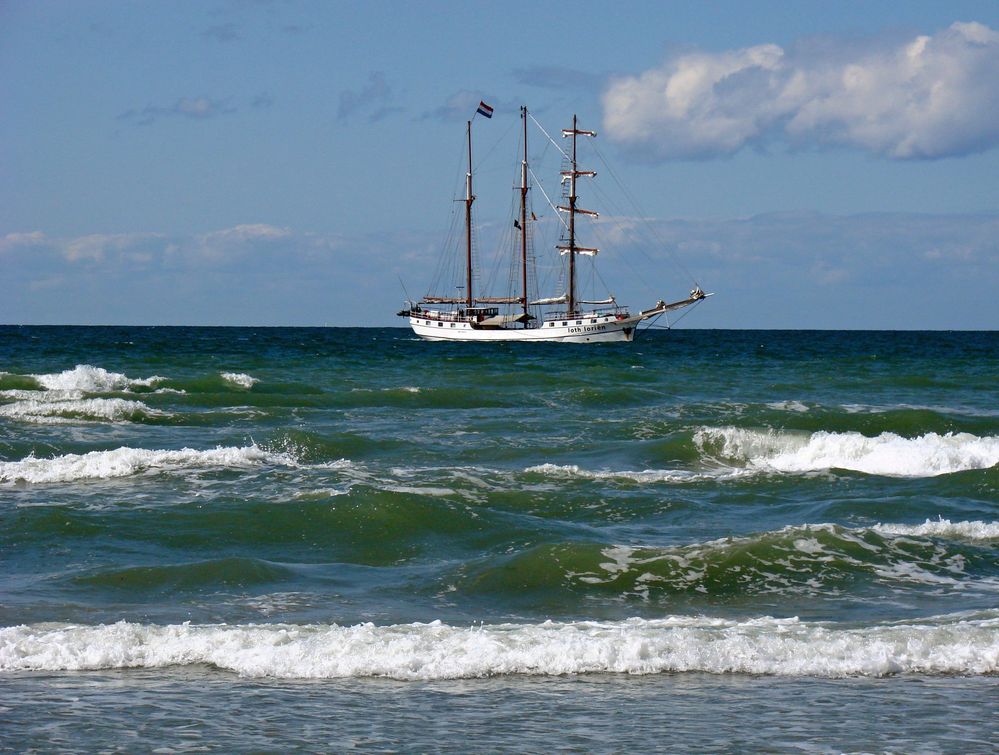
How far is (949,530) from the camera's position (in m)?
14.4

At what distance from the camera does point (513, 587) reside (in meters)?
12.0

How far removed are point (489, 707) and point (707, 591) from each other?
4599 millimetres

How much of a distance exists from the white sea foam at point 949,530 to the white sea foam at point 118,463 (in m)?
10.4

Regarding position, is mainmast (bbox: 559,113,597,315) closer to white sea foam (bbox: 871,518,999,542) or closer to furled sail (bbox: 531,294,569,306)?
furled sail (bbox: 531,294,569,306)

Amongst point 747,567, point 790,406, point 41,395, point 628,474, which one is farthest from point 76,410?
point 747,567

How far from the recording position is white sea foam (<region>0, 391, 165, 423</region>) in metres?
Answer: 28.3

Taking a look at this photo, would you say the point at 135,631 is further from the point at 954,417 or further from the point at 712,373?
the point at 712,373

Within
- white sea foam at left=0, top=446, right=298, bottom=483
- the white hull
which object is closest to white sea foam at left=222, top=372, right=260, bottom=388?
white sea foam at left=0, top=446, right=298, bottom=483

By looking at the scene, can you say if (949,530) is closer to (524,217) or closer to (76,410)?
(76,410)

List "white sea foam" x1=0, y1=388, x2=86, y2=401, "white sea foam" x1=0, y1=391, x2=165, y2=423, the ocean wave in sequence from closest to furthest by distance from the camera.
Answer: the ocean wave → "white sea foam" x1=0, y1=391, x2=165, y2=423 → "white sea foam" x1=0, y1=388, x2=86, y2=401

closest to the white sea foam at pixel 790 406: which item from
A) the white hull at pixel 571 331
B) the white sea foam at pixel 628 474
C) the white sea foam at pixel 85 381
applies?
the white sea foam at pixel 628 474

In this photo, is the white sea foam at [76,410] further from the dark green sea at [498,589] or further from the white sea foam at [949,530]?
the white sea foam at [949,530]

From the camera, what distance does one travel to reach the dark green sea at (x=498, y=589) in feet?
25.2

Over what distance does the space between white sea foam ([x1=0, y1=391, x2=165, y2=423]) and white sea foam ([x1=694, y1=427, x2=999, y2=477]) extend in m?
14.3
